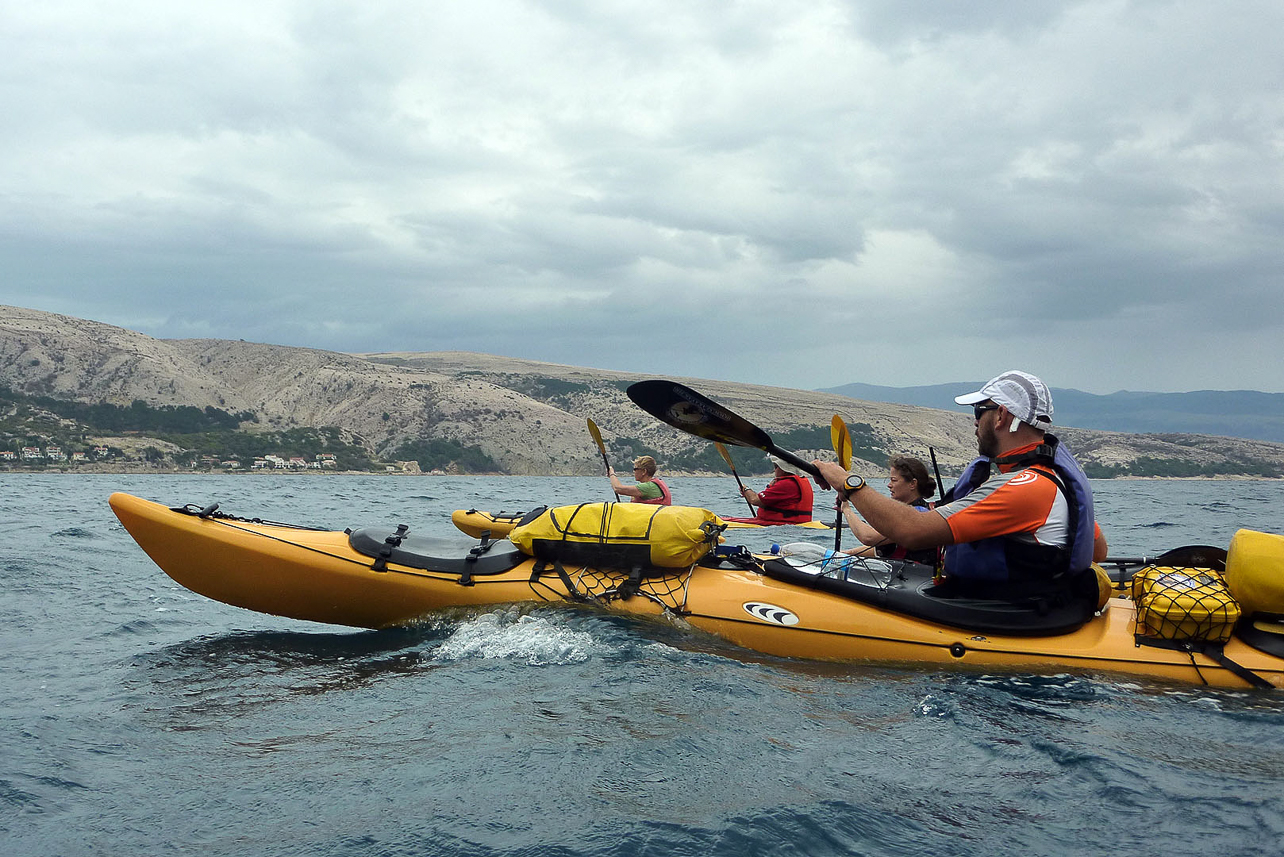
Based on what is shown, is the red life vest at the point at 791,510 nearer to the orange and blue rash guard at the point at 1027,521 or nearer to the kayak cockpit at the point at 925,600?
the kayak cockpit at the point at 925,600

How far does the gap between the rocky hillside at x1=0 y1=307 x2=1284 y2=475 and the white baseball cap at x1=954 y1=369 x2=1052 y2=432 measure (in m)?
76.3

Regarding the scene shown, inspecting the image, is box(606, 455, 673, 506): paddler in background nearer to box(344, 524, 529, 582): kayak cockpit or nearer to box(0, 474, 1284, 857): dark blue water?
box(344, 524, 529, 582): kayak cockpit

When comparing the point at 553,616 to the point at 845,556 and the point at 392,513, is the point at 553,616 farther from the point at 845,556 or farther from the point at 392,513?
the point at 392,513

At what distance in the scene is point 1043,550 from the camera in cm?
516

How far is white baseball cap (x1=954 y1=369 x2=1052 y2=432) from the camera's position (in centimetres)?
510

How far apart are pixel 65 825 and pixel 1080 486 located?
4.88 meters

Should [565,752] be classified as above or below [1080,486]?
below

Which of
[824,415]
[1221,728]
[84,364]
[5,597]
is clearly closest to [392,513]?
[5,597]

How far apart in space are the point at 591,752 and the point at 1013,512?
2550mm

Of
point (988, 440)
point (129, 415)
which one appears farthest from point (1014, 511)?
point (129, 415)

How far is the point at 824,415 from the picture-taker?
11950 cm

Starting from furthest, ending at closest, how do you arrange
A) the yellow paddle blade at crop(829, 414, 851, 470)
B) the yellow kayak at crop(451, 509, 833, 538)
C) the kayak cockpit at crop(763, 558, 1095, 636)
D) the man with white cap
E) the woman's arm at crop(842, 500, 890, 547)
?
the yellow kayak at crop(451, 509, 833, 538) < the yellow paddle blade at crop(829, 414, 851, 470) < the woman's arm at crop(842, 500, 890, 547) < the kayak cockpit at crop(763, 558, 1095, 636) < the man with white cap

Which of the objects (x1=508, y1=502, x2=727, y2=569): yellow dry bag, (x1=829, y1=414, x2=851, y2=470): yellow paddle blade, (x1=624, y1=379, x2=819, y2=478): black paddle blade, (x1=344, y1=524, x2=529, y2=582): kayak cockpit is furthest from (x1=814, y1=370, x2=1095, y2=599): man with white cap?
(x1=344, y1=524, x2=529, y2=582): kayak cockpit

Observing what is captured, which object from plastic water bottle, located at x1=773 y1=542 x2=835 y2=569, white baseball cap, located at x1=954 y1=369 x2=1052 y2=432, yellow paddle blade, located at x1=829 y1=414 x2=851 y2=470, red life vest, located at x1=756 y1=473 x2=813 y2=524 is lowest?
plastic water bottle, located at x1=773 y1=542 x2=835 y2=569
